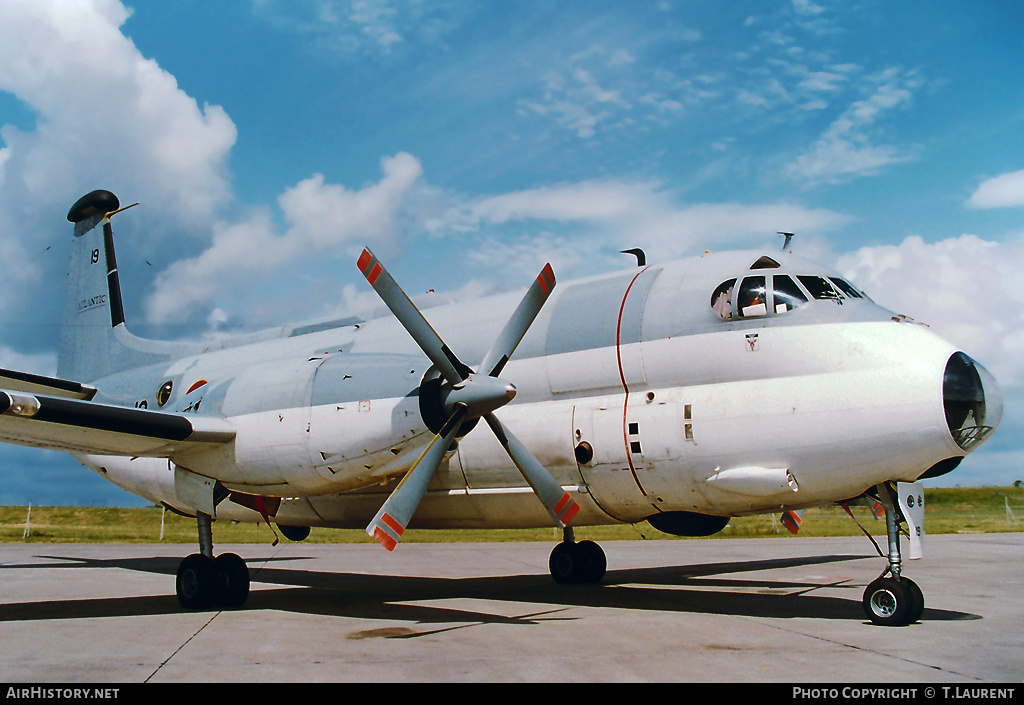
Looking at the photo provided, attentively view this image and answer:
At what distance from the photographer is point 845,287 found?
403 inches

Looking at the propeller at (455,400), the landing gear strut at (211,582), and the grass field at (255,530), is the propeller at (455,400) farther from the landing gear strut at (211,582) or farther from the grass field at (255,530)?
the grass field at (255,530)

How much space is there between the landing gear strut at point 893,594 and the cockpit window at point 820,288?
2.38 meters

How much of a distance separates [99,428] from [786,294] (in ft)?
28.9

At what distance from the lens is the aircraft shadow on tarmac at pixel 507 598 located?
10289mm

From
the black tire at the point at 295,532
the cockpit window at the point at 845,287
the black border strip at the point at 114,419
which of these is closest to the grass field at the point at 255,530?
the black tire at the point at 295,532

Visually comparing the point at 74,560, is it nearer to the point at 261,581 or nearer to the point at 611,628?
the point at 261,581

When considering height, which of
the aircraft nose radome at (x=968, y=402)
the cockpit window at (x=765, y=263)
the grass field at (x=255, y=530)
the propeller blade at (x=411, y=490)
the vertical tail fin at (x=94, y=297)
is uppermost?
the vertical tail fin at (x=94, y=297)

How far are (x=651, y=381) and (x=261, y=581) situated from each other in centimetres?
953

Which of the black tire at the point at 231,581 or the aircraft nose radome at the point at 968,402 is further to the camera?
→ the black tire at the point at 231,581

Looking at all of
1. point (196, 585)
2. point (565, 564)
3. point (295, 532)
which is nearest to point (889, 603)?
point (565, 564)

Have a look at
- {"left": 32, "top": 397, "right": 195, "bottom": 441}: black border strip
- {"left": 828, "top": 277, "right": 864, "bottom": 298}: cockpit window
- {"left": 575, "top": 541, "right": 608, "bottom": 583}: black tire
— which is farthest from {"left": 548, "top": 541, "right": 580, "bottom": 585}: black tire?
{"left": 32, "top": 397, "right": 195, "bottom": 441}: black border strip

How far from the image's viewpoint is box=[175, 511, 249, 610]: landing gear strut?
11.2 m

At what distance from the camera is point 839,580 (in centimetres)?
1466
